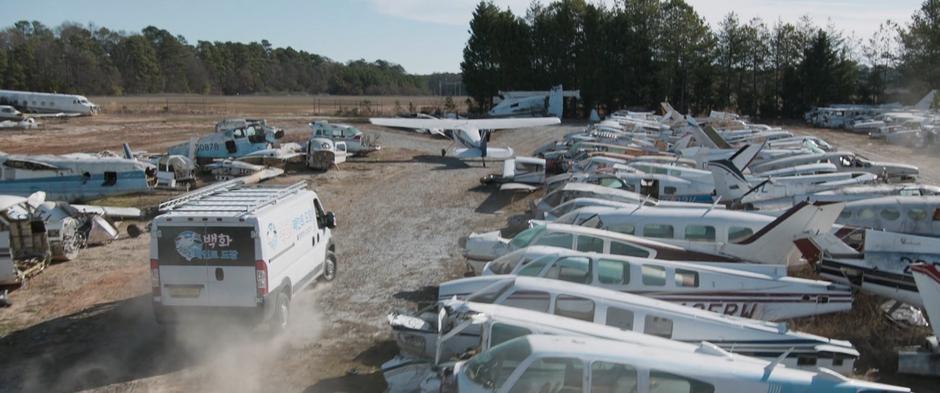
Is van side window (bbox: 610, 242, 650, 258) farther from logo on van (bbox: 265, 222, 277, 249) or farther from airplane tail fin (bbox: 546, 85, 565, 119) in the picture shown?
airplane tail fin (bbox: 546, 85, 565, 119)

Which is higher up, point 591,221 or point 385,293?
point 591,221

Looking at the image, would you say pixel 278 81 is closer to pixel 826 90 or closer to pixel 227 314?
pixel 826 90

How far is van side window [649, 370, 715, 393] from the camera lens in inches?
269

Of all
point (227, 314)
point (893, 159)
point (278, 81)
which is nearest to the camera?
point (227, 314)

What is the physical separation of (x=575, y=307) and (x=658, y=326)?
1.08m

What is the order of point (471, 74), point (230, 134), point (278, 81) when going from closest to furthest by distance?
point (230, 134), point (471, 74), point (278, 81)

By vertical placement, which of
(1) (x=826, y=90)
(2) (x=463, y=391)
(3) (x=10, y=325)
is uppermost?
(1) (x=826, y=90)

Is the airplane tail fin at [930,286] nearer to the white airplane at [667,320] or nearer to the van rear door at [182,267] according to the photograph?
the white airplane at [667,320]

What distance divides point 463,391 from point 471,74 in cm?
6643

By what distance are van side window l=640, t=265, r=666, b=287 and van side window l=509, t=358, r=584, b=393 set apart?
415 cm

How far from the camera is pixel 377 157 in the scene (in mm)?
37312

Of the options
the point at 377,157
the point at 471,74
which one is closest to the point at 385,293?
the point at 377,157

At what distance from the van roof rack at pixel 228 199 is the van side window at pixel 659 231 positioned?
22.6 ft

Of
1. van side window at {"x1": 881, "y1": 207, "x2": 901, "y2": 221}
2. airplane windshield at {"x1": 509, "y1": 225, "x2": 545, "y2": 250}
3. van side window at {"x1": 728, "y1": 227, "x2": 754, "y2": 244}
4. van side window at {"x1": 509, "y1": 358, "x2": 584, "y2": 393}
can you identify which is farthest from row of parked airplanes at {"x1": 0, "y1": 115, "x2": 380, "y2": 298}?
van side window at {"x1": 881, "y1": 207, "x2": 901, "y2": 221}
